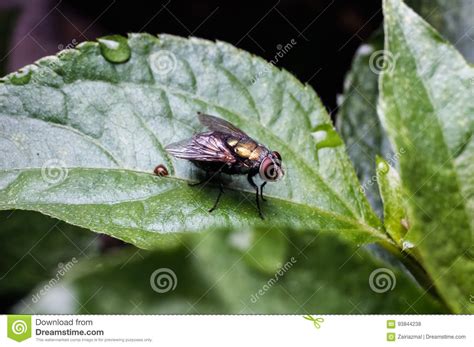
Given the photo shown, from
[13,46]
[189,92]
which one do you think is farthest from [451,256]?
[13,46]

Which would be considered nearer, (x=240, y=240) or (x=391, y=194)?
(x=240, y=240)

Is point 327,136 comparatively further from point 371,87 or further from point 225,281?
point 225,281

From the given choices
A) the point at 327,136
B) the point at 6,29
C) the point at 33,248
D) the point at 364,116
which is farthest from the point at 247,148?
the point at 6,29

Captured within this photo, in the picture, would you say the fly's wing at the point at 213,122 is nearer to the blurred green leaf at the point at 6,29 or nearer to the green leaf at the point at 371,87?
the green leaf at the point at 371,87

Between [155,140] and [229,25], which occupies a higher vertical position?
[229,25]

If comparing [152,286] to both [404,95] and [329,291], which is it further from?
[404,95]

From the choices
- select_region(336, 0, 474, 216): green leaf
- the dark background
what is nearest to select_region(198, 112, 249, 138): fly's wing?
select_region(336, 0, 474, 216): green leaf

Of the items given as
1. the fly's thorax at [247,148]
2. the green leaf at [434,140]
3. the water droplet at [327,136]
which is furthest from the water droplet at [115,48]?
the green leaf at [434,140]
